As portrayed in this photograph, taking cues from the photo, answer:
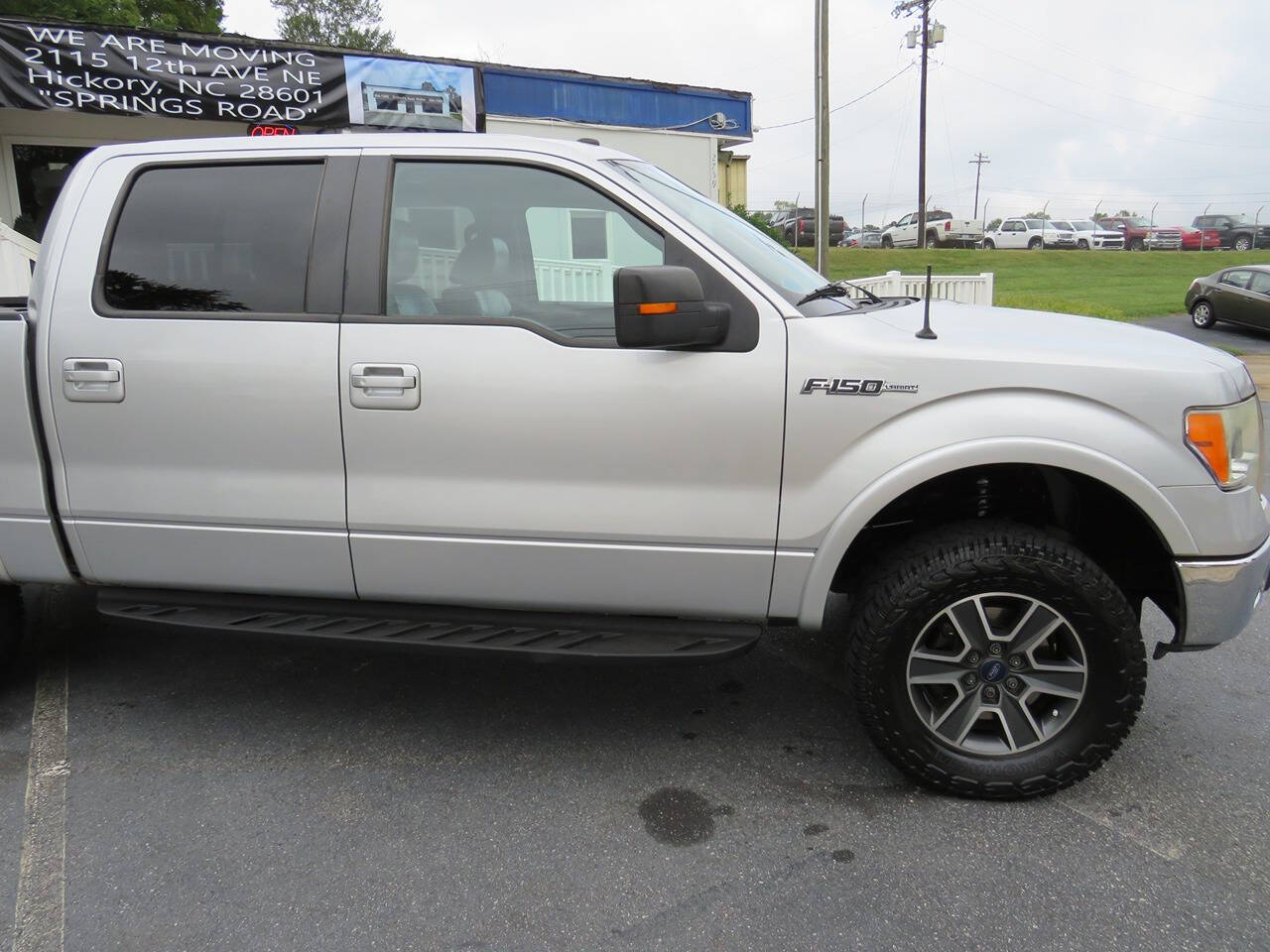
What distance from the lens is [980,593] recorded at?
273 cm

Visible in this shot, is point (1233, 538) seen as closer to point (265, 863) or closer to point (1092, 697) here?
point (1092, 697)

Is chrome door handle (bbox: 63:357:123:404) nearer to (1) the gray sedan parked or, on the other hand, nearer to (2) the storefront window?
(2) the storefront window

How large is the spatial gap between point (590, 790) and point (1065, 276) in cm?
3134

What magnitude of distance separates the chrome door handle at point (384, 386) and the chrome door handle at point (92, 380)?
31.4 inches

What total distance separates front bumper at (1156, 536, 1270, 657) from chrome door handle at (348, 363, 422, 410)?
91.5 inches

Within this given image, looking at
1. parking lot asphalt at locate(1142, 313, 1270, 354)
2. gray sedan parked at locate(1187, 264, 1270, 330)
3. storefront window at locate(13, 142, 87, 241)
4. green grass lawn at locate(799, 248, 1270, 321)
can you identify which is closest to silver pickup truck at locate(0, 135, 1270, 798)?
storefront window at locate(13, 142, 87, 241)

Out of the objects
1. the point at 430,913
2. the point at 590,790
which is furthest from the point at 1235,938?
the point at 430,913

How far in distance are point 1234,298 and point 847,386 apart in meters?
19.5

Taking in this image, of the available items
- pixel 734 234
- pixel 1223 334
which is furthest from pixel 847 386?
pixel 1223 334

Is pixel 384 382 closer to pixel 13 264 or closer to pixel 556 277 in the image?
pixel 556 277

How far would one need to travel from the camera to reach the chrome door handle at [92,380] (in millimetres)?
2959

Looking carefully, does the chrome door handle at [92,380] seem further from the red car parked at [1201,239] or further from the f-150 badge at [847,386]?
the red car parked at [1201,239]

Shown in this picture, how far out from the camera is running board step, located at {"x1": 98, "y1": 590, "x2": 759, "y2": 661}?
2.87m

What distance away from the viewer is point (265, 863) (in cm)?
260
